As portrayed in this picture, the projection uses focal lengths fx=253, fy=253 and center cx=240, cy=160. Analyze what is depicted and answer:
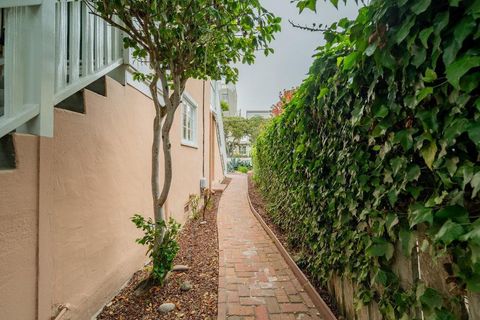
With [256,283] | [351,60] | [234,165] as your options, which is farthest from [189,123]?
[234,165]

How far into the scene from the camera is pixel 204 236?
5121 millimetres

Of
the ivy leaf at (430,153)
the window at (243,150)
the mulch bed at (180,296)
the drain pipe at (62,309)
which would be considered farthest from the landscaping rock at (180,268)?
the window at (243,150)

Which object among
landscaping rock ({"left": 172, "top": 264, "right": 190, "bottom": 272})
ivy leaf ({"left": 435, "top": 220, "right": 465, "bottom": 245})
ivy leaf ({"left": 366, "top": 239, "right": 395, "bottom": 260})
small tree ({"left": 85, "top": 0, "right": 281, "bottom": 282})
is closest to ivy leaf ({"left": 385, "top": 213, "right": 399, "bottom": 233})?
ivy leaf ({"left": 366, "top": 239, "right": 395, "bottom": 260})

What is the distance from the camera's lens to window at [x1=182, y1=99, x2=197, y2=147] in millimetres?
6922

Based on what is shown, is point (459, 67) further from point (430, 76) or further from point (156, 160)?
point (156, 160)

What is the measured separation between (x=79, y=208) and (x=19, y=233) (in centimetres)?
64

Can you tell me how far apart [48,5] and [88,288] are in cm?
246

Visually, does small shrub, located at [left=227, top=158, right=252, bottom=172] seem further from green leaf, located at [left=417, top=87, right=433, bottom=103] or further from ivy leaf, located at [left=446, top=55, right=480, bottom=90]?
ivy leaf, located at [left=446, top=55, right=480, bottom=90]

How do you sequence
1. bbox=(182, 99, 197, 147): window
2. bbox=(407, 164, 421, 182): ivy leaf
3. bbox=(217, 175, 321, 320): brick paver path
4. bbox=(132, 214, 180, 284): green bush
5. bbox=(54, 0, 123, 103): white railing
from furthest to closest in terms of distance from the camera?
bbox=(182, 99, 197, 147): window
bbox=(132, 214, 180, 284): green bush
bbox=(217, 175, 321, 320): brick paver path
bbox=(54, 0, 123, 103): white railing
bbox=(407, 164, 421, 182): ivy leaf

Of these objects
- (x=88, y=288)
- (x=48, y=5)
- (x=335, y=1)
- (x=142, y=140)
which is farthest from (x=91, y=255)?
(x=335, y=1)

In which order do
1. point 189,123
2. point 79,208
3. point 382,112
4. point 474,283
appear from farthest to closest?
point 189,123 < point 79,208 < point 382,112 < point 474,283

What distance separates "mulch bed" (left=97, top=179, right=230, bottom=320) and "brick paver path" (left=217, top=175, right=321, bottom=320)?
137mm

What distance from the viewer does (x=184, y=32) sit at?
2682 millimetres

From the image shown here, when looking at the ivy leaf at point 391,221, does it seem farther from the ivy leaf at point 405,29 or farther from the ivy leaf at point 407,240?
the ivy leaf at point 405,29
